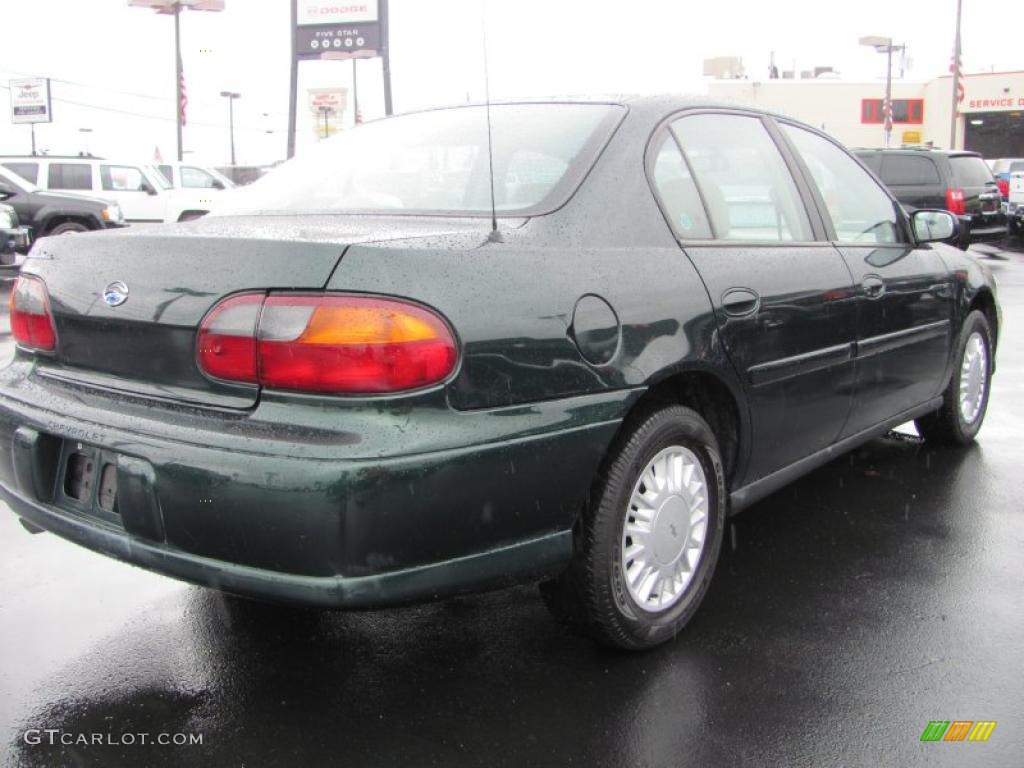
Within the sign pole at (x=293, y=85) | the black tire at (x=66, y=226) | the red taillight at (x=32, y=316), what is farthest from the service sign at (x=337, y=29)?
the red taillight at (x=32, y=316)

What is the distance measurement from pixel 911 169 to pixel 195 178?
1514 cm

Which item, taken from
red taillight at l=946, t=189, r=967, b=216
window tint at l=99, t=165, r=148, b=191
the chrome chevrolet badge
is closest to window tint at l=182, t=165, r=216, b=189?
window tint at l=99, t=165, r=148, b=191

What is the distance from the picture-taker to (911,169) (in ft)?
47.2

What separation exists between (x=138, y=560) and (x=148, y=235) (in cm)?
79

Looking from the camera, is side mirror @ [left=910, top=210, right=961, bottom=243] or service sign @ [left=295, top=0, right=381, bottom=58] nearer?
side mirror @ [left=910, top=210, right=961, bottom=243]

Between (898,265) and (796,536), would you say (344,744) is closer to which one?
(796,536)

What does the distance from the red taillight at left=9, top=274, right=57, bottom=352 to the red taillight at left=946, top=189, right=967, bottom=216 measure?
14.2 m

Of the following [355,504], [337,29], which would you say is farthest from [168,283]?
[337,29]

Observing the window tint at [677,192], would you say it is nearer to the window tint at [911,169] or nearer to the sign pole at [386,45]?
the window tint at [911,169]

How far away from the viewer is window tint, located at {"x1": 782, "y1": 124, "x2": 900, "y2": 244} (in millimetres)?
3650

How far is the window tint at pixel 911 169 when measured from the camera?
1433 centimetres

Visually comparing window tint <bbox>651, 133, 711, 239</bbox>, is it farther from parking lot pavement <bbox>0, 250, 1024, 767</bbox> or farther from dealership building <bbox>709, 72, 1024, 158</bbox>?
dealership building <bbox>709, 72, 1024, 158</bbox>

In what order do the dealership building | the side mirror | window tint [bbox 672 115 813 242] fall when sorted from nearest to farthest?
1. window tint [bbox 672 115 813 242]
2. the side mirror
3. the dealership building

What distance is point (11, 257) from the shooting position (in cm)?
1315
